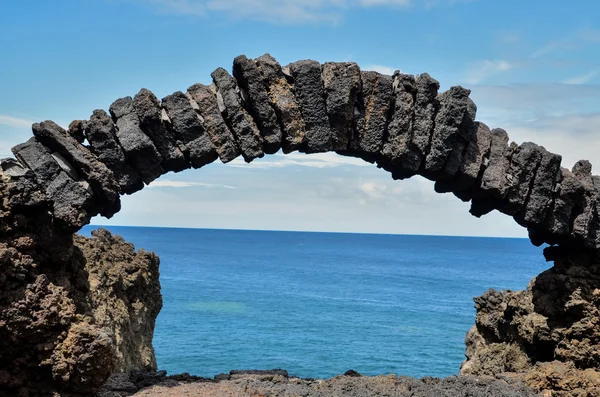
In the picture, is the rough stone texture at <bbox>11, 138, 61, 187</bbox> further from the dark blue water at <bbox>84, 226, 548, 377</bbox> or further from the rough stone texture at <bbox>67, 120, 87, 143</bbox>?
the dark blue water at <bbox>84, 226, 548, 377</bbox>

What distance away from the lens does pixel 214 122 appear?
7793 millimetres

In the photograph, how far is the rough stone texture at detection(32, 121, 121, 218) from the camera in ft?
23.4

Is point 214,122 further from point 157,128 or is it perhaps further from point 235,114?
point 157,128

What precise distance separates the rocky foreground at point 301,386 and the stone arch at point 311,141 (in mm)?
2036

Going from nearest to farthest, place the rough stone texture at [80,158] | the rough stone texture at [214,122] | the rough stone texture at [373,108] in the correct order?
the rough stone texture at [80,158] → the rough stone texture at [214,122] → the rough stone texture at [373,108]

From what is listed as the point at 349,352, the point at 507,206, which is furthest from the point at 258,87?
the point at 349,352

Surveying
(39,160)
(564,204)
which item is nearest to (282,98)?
(39,160)

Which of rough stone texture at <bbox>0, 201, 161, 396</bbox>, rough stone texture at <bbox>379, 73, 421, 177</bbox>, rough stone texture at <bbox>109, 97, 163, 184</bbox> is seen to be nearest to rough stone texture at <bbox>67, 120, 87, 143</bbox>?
rough stone texture at <bbox>109, 97, 163, 184</bbox>

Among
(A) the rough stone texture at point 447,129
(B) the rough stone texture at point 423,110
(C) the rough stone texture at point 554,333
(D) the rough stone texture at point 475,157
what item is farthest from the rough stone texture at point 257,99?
(C) the rough stone texture at point 554,333

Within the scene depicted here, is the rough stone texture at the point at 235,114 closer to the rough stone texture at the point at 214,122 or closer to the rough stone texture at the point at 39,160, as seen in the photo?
the rough stone texture at the point at 214,122

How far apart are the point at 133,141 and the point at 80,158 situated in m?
0.63

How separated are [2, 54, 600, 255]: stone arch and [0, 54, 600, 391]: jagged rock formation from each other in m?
0.02

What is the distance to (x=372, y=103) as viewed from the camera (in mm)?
8250

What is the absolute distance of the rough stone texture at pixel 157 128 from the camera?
754 cm
